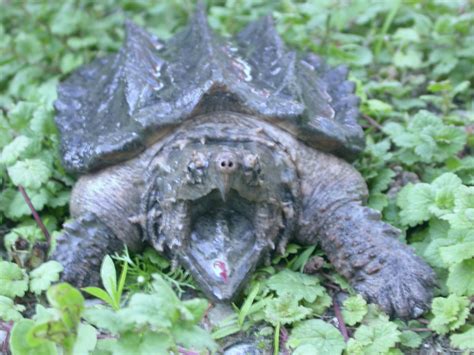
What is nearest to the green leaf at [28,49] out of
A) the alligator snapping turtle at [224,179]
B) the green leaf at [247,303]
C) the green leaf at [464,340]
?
the alligator snapping turtle at [224,179]

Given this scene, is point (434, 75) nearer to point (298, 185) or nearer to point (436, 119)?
point (436, 119)

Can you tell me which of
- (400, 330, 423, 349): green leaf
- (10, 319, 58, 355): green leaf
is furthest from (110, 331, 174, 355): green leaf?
(400, 330, 423, 349): green leaf

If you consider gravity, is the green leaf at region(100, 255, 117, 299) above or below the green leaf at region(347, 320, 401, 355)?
above

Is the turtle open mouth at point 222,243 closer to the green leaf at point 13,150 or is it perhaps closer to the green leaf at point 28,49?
the green leaf at point 13,150

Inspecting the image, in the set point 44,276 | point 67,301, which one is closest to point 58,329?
point 67,301

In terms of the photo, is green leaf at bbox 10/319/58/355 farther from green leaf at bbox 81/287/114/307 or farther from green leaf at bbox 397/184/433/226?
green leaf at bbox 397/184/433/226

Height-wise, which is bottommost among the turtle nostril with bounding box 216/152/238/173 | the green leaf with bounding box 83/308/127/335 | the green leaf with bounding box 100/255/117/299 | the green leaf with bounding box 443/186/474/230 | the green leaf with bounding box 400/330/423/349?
the green leaf with bounding box 400/330/423/349

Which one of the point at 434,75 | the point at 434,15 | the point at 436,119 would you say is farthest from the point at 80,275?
the point at 434,15

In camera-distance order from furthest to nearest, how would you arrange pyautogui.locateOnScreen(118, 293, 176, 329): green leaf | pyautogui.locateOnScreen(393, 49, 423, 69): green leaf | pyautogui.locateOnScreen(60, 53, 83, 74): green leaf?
pyautogui.locateOnScreen(60, 53, 83, 74): green leaf
pyautogui.locateOnScreen(393, 49, 423, 69): green leaf
pyautogui.locateOnScreen(118, 293, 176, 329): green leaf
